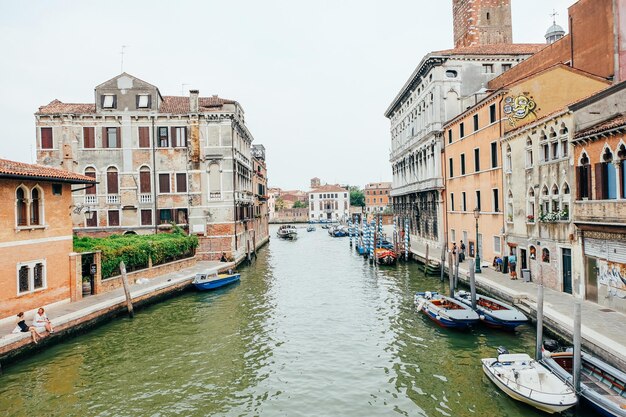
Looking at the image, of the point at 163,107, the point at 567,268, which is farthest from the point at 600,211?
the point at 163,107

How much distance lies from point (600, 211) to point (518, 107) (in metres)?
8.25

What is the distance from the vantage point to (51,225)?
56.5ft

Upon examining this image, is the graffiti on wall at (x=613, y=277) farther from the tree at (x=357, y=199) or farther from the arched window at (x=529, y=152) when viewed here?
the tree at (x=357, y=199)

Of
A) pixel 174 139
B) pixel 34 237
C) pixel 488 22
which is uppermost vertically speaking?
pixel 488 22

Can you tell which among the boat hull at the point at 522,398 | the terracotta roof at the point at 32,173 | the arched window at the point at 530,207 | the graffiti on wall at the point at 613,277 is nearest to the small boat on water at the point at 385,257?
the arched window at the point at 530,207

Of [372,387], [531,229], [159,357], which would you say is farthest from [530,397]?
[531,229]

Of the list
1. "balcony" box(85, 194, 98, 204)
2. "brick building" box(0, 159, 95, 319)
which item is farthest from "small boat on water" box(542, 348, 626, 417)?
"balcony" box(85, 194, 98, 204)

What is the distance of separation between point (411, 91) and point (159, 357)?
34973mm

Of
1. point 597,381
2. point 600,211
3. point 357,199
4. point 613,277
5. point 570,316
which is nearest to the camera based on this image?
point 597,381

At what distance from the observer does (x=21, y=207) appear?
1609 centimetres

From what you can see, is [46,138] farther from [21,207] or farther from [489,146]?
[489,146]

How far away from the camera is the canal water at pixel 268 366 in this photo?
10.5 m

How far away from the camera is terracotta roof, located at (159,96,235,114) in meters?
31.9

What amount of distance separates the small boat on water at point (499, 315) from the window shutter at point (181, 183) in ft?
69.3
